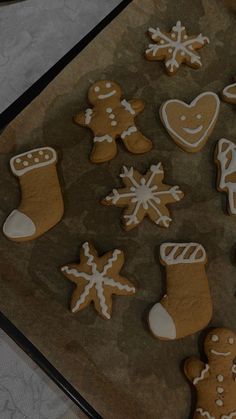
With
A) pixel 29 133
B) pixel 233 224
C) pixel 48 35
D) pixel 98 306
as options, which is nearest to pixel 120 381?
pixel 98 306

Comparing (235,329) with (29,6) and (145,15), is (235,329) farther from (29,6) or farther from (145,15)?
(29,6)

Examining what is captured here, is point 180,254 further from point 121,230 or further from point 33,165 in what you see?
point 33,165

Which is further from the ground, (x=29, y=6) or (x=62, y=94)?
(x=29, y=6)

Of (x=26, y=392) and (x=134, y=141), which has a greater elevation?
(x=134, y=141)

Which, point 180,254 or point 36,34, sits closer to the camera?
point 180,254

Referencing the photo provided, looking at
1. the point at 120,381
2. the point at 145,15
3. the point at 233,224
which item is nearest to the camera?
the point at 120,381

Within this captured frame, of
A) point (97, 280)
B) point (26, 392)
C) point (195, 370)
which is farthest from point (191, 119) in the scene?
point (26, 392)

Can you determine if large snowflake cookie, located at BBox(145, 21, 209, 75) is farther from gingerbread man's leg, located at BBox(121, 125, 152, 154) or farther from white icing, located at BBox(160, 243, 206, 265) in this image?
white icing, located at BBox(160, 243, 206, 265)
